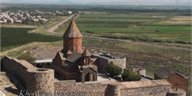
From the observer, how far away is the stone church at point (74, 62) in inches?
761

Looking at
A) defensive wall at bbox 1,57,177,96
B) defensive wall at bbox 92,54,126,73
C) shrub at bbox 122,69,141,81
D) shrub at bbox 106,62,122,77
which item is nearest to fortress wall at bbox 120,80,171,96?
defensive wall at bbox 1,57,177,96

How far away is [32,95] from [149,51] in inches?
1090

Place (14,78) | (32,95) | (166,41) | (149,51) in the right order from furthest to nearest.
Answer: (166,41) → (149,51) → (14,78) → (32,95)

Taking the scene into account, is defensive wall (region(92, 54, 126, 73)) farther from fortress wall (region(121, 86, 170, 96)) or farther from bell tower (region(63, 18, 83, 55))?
fortress wall (region(121, 86, 170, 96))

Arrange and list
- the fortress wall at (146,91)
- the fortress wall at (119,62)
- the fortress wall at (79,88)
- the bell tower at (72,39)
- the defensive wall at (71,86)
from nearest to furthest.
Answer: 1. the defensive wall at (71,86)
2. the fortress wall at (79,88)
3. the fortress wall at (146,91)
4. the bell tower at (72,39)
5. the fortress wall at (119,62)

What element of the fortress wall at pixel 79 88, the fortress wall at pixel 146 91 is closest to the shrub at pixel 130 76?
the fortress wall at pixel 146 91

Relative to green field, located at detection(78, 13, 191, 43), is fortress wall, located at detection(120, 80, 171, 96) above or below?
above

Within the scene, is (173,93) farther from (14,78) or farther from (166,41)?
(166,41)

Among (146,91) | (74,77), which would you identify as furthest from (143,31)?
(146,91)

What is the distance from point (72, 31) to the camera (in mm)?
21250

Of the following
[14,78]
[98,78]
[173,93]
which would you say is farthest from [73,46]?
[173,93]

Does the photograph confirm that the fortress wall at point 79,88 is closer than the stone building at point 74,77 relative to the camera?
No

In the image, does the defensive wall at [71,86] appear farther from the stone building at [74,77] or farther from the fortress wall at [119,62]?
the fortress wall at [119,62]

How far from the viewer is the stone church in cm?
1933
